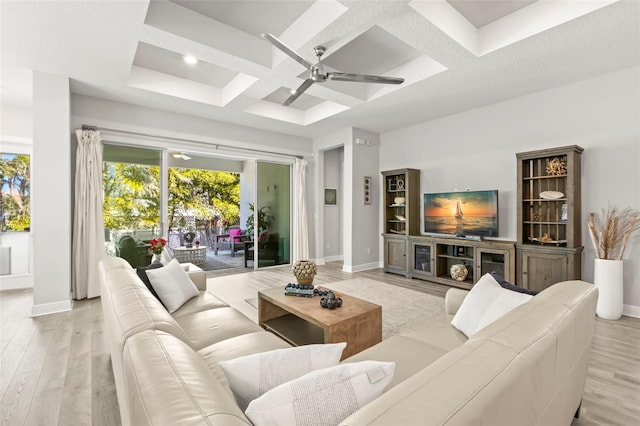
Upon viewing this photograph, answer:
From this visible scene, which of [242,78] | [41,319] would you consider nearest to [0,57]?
[242,78]

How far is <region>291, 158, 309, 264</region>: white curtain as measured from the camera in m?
6.31

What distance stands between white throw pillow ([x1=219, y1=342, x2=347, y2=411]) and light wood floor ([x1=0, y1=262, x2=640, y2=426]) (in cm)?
138

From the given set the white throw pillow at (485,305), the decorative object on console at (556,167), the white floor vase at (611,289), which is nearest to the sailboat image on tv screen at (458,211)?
the decorative object on console at (556,167)

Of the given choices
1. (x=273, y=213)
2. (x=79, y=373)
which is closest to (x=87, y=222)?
(x=79, y=373)

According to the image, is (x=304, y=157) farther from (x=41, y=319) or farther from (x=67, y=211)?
(x=41, y=319)

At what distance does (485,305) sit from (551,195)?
301cm

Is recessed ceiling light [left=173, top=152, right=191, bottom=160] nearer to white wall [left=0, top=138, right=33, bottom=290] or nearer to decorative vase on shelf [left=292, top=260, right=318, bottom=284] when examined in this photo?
white wall [left=0, top=138, right=33, bottom=290]

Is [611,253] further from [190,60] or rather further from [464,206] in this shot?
[190,60]

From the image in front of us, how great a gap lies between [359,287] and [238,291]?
71.6 inches

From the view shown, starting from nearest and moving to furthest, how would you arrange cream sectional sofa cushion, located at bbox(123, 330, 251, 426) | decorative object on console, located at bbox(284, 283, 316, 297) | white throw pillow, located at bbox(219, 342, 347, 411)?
cream sectional sofa cushion, located at bbox(123, 330, 251, 426), white throw pillow, located at bbox(219, 342, 347, 411), decorative object on console, located at bbox(284, 283, 316, 297)

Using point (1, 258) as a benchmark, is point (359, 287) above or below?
below

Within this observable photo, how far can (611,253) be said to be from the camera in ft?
11.1

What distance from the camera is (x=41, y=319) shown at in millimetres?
3248

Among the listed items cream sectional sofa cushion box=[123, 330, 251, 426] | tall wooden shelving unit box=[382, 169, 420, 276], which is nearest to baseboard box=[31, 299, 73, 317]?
cream sectional sofa cushion box=[123, 330, 251, 426]
